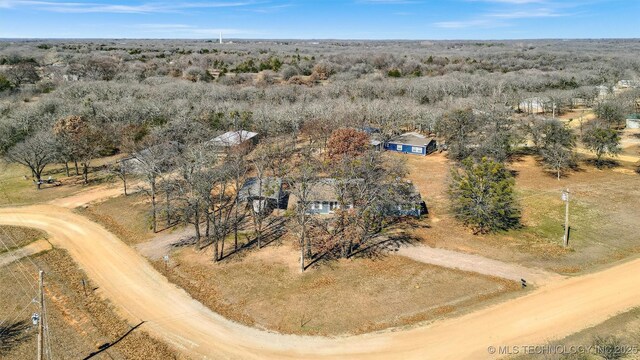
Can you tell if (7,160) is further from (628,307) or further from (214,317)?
(628,307)

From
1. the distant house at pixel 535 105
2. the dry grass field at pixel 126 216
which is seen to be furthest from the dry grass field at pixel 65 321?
the distant house at pixel 535 105

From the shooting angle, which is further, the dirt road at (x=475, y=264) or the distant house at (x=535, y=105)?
the distant house at (x=535, y=105)

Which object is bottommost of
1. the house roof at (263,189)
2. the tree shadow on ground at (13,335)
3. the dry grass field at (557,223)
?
the tree shadow on ground at (13,335)

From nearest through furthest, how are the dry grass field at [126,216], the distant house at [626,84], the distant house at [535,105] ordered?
the dry grass field at [126,216] < the distant house at [535,105] < the distant house at [626,84]

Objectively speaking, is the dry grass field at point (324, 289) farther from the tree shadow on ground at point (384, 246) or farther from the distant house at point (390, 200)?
the distant house at point (390, 200)

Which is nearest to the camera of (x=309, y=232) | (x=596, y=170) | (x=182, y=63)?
(x=309, y=232)

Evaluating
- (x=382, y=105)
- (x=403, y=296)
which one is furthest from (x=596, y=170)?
(x=403, y=296)

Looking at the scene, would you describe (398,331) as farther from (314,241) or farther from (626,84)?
(626,84)
